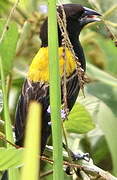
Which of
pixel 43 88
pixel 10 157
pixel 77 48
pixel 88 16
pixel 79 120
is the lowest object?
pixel 10 157

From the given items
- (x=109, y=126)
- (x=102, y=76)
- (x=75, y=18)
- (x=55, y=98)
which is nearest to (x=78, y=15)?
(x=75, y=18)

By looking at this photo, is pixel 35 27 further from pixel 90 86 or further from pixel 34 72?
pixel 34 72

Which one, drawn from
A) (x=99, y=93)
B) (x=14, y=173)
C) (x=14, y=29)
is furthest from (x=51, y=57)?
(x=99, y=93)

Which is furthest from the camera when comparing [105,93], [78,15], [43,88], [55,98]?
[105,93]

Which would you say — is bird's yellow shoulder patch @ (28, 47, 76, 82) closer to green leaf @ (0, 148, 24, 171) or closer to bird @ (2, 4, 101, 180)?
bird @ (2, 4, 101, 180)

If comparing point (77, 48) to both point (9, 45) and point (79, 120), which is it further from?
point (79, 120)

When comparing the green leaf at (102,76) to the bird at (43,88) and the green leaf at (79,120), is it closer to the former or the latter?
the bird at (43,88)

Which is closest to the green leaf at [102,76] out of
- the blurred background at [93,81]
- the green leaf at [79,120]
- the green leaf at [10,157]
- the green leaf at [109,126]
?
the blurred background at [93,81]

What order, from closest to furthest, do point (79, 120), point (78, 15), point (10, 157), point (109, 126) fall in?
point (10, 157)
point (79, 120)
point (109, 126)
point (78, 15)
